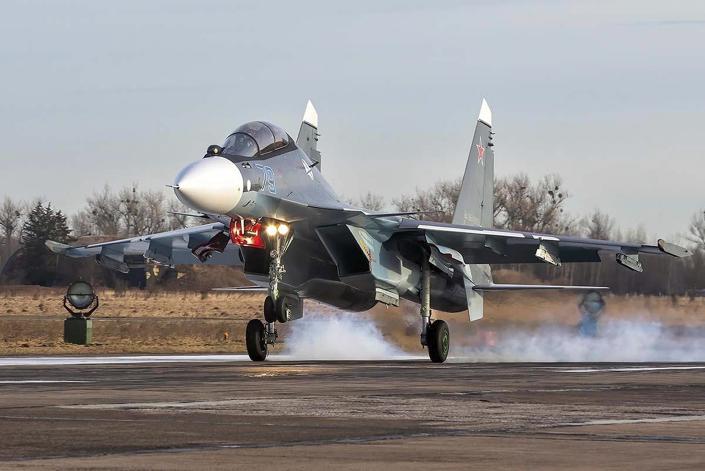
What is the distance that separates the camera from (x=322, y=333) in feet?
105

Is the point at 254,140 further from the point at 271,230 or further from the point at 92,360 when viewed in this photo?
the point at 92,360

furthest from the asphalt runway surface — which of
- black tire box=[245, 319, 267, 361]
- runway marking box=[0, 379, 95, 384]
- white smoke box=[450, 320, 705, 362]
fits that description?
white smoke box=[450, 320, 705, 362]

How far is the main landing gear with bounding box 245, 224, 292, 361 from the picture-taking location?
2281 cm

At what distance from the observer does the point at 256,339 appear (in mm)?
24547

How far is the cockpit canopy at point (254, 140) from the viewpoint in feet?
74.2

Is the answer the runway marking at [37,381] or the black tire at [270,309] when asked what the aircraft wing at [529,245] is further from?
the runway marking at [37,381]

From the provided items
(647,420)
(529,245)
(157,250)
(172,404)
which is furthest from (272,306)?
(647,420)

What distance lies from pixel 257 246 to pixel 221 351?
32.7 feet

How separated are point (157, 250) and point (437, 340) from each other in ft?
24.0

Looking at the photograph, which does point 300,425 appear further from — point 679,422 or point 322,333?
point 322,333

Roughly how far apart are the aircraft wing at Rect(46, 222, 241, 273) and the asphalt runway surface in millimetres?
9955

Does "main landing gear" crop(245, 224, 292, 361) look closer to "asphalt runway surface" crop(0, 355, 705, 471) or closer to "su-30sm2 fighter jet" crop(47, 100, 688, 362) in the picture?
"su-30sm2 fighter jet" crop(47, 100, 688, 362)

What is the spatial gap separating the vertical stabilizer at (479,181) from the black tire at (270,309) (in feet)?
27.0

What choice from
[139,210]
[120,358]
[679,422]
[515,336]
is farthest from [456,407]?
[139,210]
